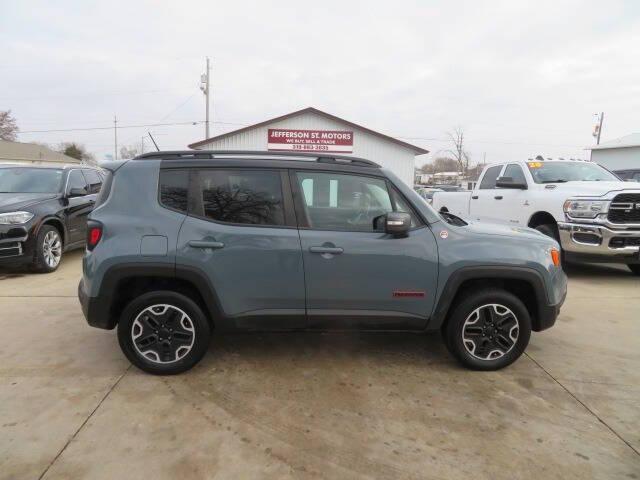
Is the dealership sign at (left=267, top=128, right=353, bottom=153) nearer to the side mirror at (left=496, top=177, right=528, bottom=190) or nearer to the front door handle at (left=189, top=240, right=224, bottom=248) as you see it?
the side mirror at (left=496, top=177, right=528, bottom=190)

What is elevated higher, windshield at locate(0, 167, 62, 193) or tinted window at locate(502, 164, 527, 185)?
tinted window at locate(502, 164, 527, 185)

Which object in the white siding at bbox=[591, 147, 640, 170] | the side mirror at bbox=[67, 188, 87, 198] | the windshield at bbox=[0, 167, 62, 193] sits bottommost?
the side mirror at bbox=[67, 188, 87, 198]

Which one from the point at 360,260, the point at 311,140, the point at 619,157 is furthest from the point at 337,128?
the point at 619,157

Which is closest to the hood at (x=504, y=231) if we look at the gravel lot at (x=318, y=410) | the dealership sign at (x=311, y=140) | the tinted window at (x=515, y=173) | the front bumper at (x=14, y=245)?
the gravel lot at (x=318, y=410)

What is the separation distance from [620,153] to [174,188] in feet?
119

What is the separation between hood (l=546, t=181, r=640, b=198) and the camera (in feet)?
20.7

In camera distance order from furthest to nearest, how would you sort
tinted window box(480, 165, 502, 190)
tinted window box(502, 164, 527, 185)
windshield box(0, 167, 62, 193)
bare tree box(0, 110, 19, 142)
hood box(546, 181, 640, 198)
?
bare tree box(0, 110, 19, 142), tinted window box(480, 165, 502, 190), tinted window box(502, 164, 527, 185), windshield box(0, 167, 62, 193), hood box(546, 181, 640, 198)

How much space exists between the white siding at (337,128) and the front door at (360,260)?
15722mm

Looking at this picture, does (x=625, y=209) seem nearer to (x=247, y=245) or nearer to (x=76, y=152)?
(x=247, y=245)

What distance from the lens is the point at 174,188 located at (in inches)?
134

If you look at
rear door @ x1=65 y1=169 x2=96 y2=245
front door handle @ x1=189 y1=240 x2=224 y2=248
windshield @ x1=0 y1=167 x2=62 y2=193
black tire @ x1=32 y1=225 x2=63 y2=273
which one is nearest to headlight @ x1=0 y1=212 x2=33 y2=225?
black tire @ x1=32 y1=225 x2=63 y2=273

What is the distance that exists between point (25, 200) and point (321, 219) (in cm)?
576

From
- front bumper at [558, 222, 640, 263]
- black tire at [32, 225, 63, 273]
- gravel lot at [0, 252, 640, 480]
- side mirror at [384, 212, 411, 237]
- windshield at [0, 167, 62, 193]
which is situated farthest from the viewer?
windshield at [0, 167, 62, 193]

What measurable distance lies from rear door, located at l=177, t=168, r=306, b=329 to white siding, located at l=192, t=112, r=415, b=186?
1577 centimetres
